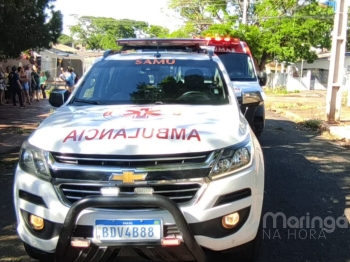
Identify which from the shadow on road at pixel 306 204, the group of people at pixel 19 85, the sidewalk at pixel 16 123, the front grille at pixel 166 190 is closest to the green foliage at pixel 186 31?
the group of people at pixel 19 85

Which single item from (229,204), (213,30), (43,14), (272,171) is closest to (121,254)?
(229,204)

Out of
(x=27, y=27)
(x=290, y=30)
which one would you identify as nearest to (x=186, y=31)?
(x=290, y=30)

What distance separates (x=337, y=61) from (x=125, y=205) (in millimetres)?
11089

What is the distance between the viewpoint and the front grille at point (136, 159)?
3.19 metres

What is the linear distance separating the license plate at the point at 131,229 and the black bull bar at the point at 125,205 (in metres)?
0.12

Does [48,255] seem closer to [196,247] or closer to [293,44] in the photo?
[196,247]

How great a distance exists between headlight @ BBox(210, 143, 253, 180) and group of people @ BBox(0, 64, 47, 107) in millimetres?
14305

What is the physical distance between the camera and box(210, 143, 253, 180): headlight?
3.24 meters

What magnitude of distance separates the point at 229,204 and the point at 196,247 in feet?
1.22

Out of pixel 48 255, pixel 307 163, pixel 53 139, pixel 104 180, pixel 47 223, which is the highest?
pixel 53 139

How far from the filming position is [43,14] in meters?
14.9

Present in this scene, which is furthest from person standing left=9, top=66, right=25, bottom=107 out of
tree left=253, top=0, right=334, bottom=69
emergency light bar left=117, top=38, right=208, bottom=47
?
tree left=253, top=0, right=334, bottom=69

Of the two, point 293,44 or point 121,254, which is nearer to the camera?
point 121,254

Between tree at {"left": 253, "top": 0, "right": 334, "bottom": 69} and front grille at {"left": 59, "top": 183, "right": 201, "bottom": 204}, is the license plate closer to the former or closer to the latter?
front grille at {"left": 59, "top": 183, "right": 201, "bottom": 204}
